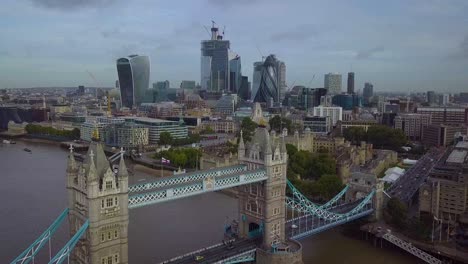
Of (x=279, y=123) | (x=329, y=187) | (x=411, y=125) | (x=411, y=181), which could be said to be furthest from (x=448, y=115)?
(x=329, y=187)

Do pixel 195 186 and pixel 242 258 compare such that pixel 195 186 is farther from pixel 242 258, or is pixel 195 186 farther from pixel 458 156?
pixel 458 156

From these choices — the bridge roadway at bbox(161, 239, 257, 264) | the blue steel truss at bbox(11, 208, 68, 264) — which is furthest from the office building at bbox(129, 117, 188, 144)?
the blue steel truss at bbox(11, 208, 68, 264)

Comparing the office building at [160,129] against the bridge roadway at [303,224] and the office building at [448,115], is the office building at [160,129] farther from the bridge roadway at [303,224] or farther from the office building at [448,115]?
the office building at [448,115]

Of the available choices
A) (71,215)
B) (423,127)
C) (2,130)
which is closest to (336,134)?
(423,127)

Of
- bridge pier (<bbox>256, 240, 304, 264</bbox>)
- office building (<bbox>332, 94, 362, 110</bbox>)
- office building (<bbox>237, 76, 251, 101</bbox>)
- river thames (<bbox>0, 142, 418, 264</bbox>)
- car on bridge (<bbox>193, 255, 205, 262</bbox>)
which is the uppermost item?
office building (<bbox>237, 76, 251, 101</bbox>)

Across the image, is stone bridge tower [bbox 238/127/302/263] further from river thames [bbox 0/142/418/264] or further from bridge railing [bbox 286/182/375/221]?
river thames [bbox 0/142/418/264]

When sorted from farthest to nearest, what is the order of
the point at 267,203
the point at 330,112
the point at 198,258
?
the point at 330,112 → the point at 267,203 → the point at 198,258

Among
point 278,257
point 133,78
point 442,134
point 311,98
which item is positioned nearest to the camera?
point 278,257
